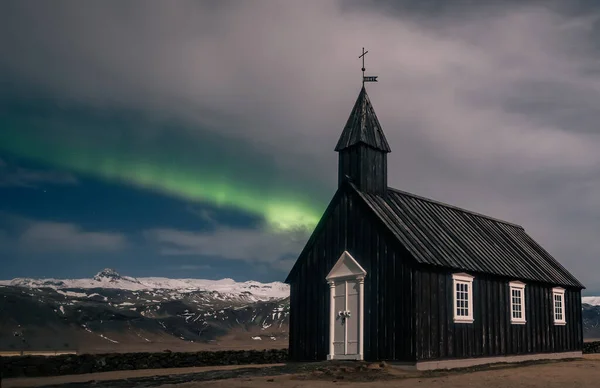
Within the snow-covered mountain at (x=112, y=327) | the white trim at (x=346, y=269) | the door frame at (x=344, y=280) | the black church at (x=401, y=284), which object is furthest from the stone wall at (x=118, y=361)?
the snow-covered mountain at (x=112, y=327)

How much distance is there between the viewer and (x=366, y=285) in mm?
27703

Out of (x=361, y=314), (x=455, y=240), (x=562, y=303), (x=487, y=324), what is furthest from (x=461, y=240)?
(x=562, y=303)

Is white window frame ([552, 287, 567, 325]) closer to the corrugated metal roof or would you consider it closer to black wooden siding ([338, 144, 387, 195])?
the corrugated metal roof

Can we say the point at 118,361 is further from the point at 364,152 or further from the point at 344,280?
the point at 364,152

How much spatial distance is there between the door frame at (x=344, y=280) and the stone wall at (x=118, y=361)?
8.00 metres

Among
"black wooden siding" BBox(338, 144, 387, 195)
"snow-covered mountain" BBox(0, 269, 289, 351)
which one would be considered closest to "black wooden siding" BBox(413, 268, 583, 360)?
"black wooden siding" BBox(338, 144, 387, 195)

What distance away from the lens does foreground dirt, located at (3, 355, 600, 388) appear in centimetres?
2073

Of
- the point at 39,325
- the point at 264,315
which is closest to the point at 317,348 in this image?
the point at 39,325

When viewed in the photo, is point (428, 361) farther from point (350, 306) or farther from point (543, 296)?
point (543, 296)

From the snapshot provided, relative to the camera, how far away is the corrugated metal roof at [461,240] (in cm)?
2800

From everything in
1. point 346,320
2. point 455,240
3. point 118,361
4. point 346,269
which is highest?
point 455,240

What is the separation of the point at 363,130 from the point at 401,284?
758 centimetres

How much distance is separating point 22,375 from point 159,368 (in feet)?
24.8

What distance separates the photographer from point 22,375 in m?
25.4
